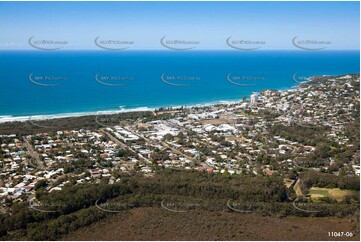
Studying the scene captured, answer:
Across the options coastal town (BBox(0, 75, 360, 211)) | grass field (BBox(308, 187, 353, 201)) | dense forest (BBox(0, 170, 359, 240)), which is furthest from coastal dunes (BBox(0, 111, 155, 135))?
grass field (BBox(308, 187, 353, 201))

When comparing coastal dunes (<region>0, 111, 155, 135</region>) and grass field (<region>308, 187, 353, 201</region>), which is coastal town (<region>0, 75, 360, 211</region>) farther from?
grass field (<region>308, 187, 353, 201</region>)

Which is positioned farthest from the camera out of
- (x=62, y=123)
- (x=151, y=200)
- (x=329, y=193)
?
(x=62, y=123)

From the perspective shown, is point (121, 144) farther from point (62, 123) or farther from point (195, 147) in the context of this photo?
point (62, 123)

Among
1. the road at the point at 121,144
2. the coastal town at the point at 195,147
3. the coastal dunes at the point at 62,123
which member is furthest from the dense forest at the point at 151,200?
the coastal dunes at the point at 62,123

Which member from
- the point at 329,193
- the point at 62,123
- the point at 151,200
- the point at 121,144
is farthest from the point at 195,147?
the point at 62,123

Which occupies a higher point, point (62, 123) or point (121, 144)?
point (62, 123)

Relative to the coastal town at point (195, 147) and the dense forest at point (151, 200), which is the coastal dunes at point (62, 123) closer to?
the coastal town at point (195, 147)
